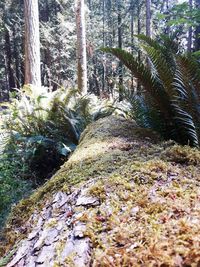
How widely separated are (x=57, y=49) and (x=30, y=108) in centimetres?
1675

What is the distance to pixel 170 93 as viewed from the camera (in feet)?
8.47

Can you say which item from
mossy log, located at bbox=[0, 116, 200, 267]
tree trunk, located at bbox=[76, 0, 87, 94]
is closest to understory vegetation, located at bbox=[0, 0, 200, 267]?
mossy log, located at bbox=[0, 116, 200, 267]

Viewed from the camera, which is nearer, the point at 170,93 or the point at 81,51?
the point at 170,93

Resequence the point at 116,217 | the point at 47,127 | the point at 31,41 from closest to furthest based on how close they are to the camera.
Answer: the point at 116,217, the point at 47,127, the point at 31,41

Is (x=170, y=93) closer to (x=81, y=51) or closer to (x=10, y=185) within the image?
(x=10, y=185)

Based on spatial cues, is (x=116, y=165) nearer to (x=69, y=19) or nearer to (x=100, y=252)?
(x=100, y=252)

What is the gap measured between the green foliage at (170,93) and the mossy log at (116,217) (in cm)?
74

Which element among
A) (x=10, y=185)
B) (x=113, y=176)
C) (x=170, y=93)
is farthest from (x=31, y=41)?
(x=113, y=176)

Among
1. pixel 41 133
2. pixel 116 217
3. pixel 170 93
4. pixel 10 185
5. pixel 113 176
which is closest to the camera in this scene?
pixel 116 217

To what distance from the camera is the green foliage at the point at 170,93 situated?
2369mm

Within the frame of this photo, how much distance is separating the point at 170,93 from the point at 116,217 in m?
1.75

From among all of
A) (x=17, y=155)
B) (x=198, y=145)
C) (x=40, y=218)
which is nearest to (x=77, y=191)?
(x=40, y=218)

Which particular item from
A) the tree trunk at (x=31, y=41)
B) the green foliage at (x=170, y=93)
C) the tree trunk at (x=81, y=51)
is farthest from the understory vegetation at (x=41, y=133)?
the tree trunk at (x=81, y=51)

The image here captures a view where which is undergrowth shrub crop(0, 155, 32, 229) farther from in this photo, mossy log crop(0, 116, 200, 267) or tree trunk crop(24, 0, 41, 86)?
tree trunk crop(24, 0, 41, 86)
